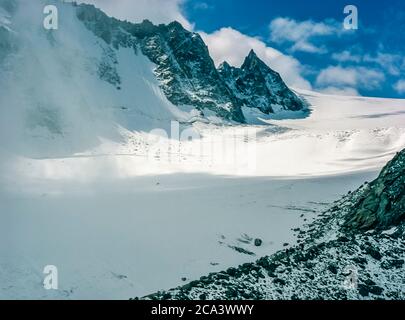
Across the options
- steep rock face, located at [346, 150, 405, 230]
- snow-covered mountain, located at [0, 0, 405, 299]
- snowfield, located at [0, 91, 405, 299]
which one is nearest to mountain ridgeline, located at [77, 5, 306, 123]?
snow-covered mountain, located at [0, 0, 405, 299]

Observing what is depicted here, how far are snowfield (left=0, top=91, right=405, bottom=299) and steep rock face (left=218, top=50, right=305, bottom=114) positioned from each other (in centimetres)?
8840

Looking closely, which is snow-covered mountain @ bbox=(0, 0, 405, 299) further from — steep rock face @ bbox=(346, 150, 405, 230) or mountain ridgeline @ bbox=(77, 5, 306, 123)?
mountain ridgeline @ bbox=(77, 5, 306, 123)

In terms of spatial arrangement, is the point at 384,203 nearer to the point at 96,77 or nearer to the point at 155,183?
the point at 155,183

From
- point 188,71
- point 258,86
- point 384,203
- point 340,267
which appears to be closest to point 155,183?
point 384,203

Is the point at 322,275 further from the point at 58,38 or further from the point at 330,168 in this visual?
the point at 58,38

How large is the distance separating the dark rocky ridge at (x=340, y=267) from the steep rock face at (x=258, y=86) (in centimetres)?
12743

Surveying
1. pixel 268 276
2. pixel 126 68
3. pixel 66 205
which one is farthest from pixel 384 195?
pixel 126 68

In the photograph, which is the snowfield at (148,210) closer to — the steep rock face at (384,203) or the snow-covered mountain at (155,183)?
the snow-covered mountain at (155,183)

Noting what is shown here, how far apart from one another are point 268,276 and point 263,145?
60599mm

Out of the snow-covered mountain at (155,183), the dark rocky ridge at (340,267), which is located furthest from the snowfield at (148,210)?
the dark rocky ridge at (340,267)

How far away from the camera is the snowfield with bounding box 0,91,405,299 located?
21734 mm

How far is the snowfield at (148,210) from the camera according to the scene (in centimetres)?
2173

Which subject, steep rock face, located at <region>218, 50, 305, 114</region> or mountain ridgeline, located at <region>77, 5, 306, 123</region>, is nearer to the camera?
mountain ridgeline, located at <region>77, 5, 306, 123</region>
